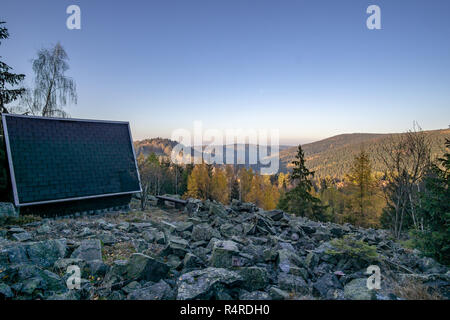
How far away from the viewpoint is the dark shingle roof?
10.7m

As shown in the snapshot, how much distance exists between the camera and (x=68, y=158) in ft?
40.0

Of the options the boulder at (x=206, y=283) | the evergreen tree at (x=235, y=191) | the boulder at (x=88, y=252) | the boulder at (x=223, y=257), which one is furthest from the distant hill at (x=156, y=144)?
the boulder at (x=206, y=283)

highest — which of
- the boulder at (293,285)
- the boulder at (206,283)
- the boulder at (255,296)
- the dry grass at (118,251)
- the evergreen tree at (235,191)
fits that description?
the boulder at (206,283)

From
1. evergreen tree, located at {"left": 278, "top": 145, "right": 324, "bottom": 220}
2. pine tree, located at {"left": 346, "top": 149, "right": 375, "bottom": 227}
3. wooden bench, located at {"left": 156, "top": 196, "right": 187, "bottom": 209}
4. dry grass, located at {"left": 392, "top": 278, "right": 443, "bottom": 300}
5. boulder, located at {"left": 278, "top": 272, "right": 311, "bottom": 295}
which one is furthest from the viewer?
pine tree, located at {"left": 346, "top": 149, "right": 375, "bottom": 227}

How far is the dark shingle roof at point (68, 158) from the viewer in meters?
10.7

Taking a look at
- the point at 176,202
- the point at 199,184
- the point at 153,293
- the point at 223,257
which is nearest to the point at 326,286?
the point at 223,257

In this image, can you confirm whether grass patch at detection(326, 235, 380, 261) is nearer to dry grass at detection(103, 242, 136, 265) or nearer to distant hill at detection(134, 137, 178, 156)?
dry grass at detection(103, 242, 136, 265)

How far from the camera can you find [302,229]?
32.2 feet

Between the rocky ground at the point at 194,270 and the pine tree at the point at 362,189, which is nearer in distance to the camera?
the rocky ground at the point at 194,270

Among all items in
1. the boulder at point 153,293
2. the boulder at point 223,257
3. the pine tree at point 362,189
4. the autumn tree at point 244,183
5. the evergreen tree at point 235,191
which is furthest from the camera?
the autumn tree at point 244,183

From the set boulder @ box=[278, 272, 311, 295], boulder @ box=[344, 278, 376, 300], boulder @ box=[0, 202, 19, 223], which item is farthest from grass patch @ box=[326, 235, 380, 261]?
boulder @ box=[0, 202, 19, 223]

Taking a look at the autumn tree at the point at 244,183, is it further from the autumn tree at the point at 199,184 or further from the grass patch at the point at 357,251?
the grass patch at the point at 357,251
